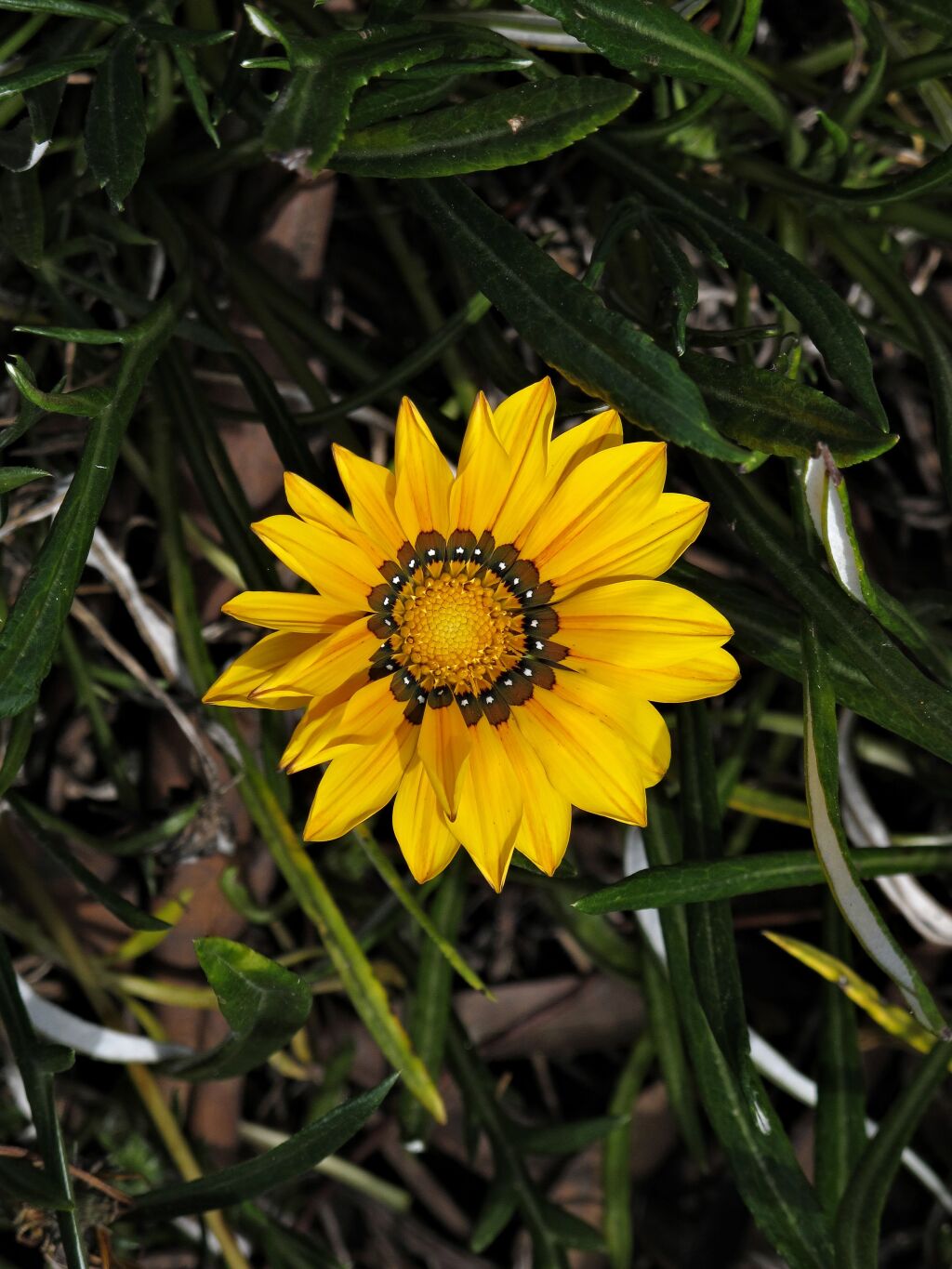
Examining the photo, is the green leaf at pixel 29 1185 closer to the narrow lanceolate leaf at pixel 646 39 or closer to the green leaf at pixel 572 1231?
the green leaf at pixel 572 1231

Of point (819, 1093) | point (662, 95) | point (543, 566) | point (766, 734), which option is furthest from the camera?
point (766, 734)

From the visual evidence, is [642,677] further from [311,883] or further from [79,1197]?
[79,1197]

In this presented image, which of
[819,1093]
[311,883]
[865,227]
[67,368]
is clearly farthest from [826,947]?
[67,368]

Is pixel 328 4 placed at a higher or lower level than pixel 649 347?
higher

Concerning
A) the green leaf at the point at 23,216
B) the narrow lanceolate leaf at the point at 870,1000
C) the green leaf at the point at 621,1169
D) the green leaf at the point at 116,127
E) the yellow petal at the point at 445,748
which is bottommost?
the green leaf at the point at 621,1169

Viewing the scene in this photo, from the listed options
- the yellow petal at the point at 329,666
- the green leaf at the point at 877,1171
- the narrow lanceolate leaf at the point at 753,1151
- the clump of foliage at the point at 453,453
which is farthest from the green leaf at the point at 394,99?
the green leaf at the point at 877,1171

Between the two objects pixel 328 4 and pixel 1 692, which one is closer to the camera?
pixel 1 692
